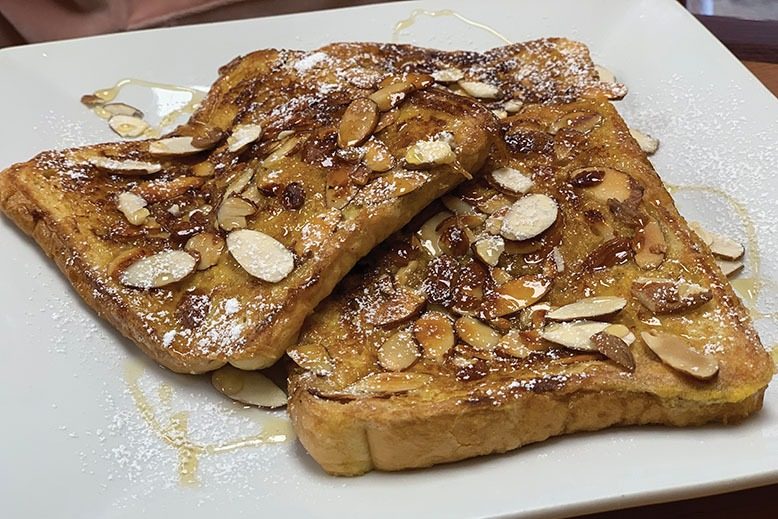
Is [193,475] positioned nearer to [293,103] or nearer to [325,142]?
[325,142]

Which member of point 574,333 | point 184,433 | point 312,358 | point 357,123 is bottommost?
point 184,433

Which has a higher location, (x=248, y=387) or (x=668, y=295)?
(x=668, y=295)

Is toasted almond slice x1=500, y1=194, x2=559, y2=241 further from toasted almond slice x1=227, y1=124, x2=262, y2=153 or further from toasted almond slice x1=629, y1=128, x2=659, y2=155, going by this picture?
toasted almond slice x1=227, y1=124, x2=262, y2=153

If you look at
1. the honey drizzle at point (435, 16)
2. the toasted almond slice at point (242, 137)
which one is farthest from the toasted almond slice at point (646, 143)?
the toasted almond slice at point (242, 137)

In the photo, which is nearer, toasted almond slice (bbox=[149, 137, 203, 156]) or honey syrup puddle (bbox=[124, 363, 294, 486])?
honey syrup puddle (bbox=[124, 363, 294, 486])

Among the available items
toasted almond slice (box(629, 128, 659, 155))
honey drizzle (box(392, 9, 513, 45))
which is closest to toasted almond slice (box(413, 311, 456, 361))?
toasted almond slice (box(629, 128, 659, 155))

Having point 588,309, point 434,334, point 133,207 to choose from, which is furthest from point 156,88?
point 588,309

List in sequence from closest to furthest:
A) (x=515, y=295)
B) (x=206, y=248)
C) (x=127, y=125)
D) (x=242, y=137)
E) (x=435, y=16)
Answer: (x=515, y=295) → (x=206, y=248) → (x=242, y=137) → (x=127, y=125) → (x=435, y=16)

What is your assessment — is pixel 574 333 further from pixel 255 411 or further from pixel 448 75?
pixel 448 75

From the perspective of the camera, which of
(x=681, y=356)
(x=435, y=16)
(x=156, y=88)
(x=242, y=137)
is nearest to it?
(x=681, y=356)
